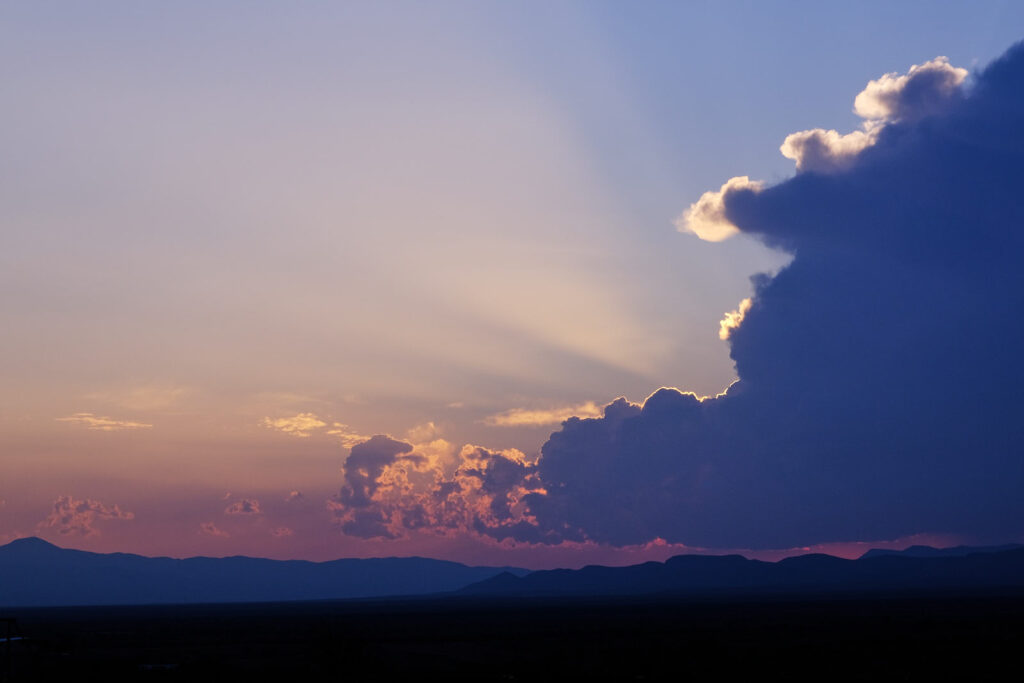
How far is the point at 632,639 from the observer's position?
339ft

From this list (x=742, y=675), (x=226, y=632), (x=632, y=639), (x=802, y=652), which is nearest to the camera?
(x=742, y=675)

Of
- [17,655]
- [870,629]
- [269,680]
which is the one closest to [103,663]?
[17,655]

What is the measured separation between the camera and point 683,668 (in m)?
68.7

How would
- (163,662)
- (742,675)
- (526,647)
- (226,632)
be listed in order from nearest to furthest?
(742,675) < (163,662) < (526,647) < (226,632)

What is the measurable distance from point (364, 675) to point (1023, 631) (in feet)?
197

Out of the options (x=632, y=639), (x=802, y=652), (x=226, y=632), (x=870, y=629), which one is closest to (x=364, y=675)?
(x=802, y=652)

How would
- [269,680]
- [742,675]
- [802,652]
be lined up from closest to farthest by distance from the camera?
[742,675] < [269,680] < [802,652]

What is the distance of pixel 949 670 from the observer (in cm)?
6262

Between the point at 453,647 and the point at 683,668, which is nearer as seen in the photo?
the point at 683,668

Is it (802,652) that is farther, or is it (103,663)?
(103,663)

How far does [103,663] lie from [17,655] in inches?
696

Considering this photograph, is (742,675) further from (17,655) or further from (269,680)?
(17,655)

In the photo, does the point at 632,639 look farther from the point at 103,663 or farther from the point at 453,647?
the point at 103,663

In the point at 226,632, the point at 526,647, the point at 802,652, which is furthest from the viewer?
the point at 226,632
